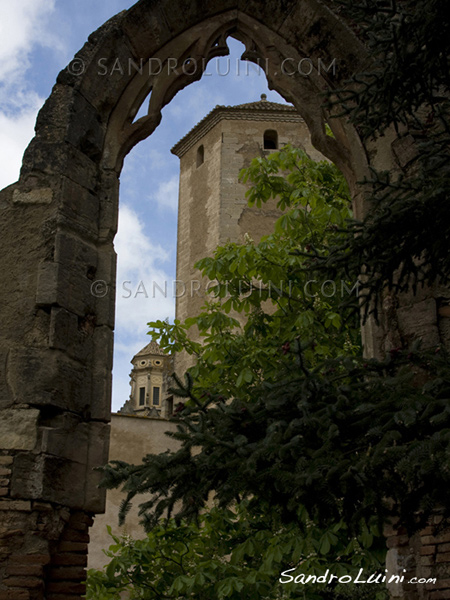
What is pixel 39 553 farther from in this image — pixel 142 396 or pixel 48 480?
pixel 142 396

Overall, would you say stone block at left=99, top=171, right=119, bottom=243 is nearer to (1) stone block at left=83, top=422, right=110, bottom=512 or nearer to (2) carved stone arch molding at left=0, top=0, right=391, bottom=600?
(2) carved stone arch molding at left=0, top=0, right=391, bottom=600

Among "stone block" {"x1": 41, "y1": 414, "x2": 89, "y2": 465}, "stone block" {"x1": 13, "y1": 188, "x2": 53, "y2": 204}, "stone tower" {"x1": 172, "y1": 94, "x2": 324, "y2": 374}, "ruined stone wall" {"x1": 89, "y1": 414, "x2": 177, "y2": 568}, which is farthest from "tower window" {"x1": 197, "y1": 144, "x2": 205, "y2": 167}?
"stone block" {"x1": 41, "y1": 414, "x2": 89, "y2": 465}

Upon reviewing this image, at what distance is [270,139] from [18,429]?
19442 mm

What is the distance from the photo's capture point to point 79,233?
5.61 m

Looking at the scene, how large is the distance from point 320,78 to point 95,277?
8.40ft

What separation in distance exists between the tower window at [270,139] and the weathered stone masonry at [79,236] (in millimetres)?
16286

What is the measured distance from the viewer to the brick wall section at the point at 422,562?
173 inches

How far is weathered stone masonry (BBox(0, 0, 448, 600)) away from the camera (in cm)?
468

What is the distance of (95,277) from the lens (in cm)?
561

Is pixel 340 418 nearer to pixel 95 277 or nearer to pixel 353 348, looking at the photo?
pixel 95 277

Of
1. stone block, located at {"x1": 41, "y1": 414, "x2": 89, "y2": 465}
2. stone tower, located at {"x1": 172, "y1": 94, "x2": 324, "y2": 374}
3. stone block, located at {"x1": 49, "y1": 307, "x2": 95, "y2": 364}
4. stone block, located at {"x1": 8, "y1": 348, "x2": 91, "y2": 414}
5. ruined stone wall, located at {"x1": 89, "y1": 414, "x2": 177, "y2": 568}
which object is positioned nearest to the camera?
stone block, located at {"x1": 41, "y1": 414, "x2": 89, "y2": 465}

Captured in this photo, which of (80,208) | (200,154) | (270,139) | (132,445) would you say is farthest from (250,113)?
(80,208)

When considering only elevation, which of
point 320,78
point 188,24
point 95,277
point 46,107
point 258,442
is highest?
point 188,24

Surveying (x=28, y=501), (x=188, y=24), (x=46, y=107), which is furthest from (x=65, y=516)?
A: (x=188, y=24)
